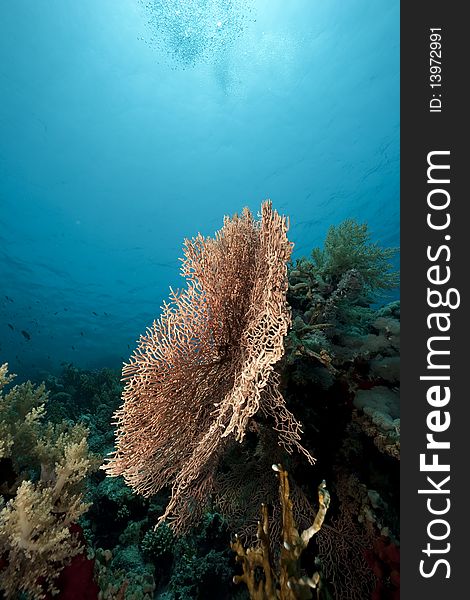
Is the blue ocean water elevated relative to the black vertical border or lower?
elevated

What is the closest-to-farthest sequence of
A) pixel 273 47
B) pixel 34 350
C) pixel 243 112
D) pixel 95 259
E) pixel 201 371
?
1. pixel 201 371
2. pixel 273 47
3. pixel 243 112
4. pixel 95 259
5. pixel 34 350

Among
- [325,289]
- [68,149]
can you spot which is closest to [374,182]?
[68,149]

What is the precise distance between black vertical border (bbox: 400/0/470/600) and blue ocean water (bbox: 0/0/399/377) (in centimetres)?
2815

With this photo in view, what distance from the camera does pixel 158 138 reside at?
3441 cm

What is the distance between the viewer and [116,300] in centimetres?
4972

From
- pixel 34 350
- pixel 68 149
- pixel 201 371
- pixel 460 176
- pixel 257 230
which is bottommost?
pixel 201 371

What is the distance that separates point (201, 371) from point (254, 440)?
1652mm

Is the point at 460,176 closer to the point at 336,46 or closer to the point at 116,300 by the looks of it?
the point at 336,46

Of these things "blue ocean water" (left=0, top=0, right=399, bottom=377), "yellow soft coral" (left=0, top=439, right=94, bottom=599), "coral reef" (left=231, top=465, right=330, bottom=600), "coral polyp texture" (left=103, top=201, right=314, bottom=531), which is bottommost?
"yellow soft coral" (left=0, top=439, right=94, bottom=599)

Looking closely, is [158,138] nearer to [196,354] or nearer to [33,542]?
[196,354]

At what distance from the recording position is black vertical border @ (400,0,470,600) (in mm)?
2041

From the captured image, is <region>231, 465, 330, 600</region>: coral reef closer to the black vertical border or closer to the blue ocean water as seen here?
the black vertical border

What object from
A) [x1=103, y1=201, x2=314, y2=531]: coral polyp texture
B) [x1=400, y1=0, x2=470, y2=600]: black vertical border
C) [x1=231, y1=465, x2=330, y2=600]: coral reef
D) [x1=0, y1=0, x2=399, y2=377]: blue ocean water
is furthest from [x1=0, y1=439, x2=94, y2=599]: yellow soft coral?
[x1=0, y1=0, x2=399, y2=377]: blue ocean water

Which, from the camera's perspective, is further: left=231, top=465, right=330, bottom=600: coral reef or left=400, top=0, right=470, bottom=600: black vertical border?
left=400, top=0, right=470, bottom=600: black vertical border
